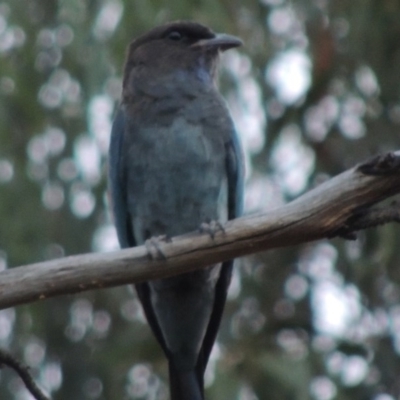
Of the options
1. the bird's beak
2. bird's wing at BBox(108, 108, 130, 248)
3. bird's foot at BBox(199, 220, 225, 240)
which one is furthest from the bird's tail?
the bird's beak

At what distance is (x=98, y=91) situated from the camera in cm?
621

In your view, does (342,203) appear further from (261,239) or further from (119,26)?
(119,26)

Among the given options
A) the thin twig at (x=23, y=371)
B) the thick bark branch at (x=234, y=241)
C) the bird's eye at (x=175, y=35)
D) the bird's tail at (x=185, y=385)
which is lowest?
the bird's tail at (x=185, y=385)

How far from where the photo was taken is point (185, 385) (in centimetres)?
484

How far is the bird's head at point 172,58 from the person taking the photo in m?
5.34

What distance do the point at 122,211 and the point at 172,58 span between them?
784 mm

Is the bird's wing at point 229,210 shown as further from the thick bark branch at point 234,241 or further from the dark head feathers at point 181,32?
the thick bark branch at point 234,241

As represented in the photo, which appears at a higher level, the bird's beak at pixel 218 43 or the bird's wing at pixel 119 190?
the bird's beak at pixel 218 43

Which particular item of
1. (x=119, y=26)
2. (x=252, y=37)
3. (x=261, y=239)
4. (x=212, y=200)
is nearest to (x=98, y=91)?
(x=119, y=26)

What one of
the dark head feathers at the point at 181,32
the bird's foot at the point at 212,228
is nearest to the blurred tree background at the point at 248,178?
the dark head feathers at the point at 181,32

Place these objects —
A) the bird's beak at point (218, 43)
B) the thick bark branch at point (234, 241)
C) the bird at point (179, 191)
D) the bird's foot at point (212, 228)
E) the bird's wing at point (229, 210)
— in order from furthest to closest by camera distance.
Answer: the bird's beak at point (218, 43), the bird's wing at point (229, 210), the bird at point (179, 191), the bird's foot at point (212, 228), the thick bark branch at point (234, 241)

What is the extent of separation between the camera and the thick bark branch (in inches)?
150

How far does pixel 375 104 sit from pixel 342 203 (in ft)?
10.2

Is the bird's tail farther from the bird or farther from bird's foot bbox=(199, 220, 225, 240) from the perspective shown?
bird's foot bbox=(199, 220, 225, 240)
